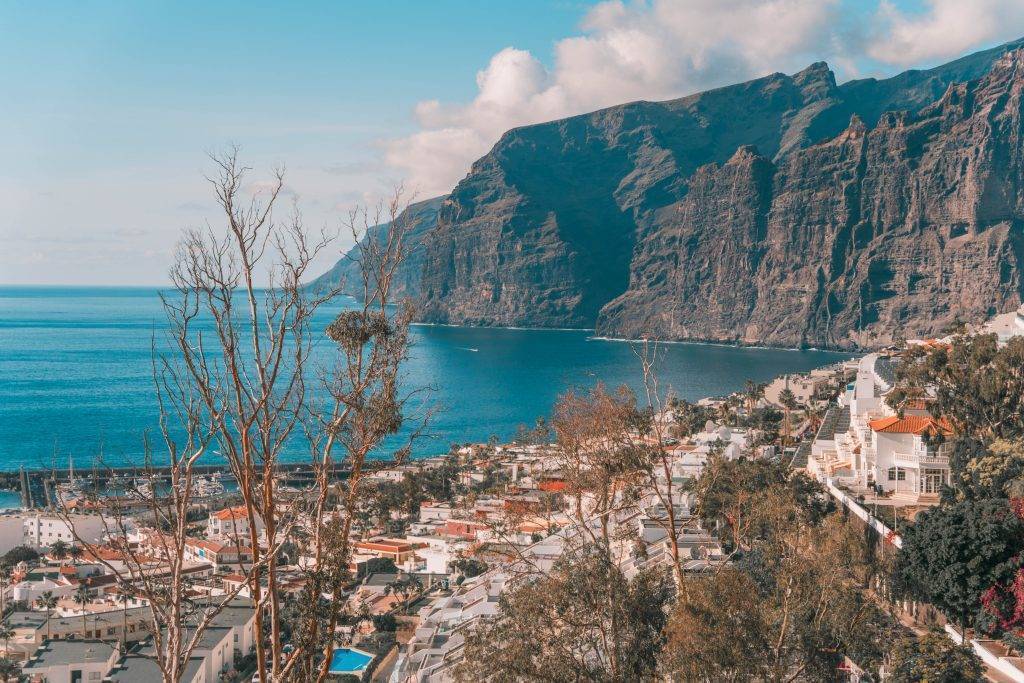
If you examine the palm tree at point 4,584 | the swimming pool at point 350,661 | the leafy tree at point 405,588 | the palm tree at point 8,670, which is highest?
the swimming pool at point 350,661

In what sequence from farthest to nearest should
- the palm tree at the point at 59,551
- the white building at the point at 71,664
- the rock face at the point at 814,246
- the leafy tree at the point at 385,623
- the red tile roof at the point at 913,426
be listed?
the rock face at the point at 814,246
the palm tree at the point at 59,551
the leafy tree at the point at 385,623
the red tile roof at the point at 913,426
the white building at the point at 71,664

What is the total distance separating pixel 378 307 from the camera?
258 inches

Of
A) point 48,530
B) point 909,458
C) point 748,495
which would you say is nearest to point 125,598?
point 748,495

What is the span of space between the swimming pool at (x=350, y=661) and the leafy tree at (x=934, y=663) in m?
12.9

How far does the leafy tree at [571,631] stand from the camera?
11.5 metres

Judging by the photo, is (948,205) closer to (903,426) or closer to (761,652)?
(903,426)

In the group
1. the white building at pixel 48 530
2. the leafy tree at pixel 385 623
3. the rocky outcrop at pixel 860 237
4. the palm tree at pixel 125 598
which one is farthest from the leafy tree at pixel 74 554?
the rocky outcrop at pixel 860 237

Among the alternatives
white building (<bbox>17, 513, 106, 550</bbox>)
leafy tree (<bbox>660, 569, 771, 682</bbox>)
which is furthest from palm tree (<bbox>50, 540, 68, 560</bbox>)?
leafy tree (<bbox>660, 569, 771, 682</bbox>)

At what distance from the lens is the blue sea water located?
233ft

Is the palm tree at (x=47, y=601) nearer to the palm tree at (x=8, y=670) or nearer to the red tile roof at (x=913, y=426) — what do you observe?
the palm tree at (x=8, y=670)

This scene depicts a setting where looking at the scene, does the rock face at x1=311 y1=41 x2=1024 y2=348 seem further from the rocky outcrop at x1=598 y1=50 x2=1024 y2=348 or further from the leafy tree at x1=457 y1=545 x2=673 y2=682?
the leafy tree at x1=457 y1=545 x2=673 y2=682

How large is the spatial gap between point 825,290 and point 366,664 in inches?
5476

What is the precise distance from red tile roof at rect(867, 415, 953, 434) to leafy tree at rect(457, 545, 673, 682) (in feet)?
53.9

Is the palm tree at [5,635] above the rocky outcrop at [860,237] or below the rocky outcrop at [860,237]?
below
